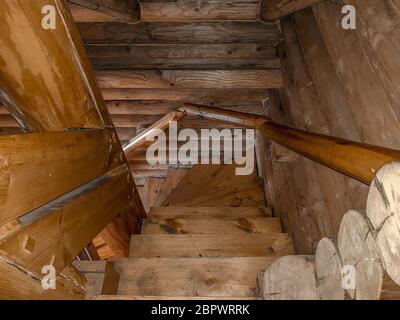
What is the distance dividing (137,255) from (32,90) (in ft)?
4.38

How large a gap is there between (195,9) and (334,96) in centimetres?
A: 165

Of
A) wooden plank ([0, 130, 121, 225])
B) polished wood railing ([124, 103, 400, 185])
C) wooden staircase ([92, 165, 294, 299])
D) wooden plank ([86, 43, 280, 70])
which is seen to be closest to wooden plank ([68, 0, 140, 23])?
wooden plank ([86, 43, 280, 70])

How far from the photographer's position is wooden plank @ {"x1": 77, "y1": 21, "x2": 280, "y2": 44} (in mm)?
2799

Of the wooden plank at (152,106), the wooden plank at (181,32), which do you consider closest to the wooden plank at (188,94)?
the wooden plank at (152,106)

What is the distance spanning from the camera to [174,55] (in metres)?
2.94

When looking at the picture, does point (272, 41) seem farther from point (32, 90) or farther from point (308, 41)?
point (32, 90)

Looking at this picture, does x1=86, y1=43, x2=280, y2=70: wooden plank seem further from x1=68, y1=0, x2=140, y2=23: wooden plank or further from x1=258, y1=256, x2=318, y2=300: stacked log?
x1=258, y1=256, x2=318, y2=300: stacked log

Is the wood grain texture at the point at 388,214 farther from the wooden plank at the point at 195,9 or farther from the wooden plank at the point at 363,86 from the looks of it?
the wooden plank at the point at 195,9

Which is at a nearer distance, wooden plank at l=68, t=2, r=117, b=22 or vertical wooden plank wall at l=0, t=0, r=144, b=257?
vertical wooden plank wall at l=0, t=0, r=144, b=257

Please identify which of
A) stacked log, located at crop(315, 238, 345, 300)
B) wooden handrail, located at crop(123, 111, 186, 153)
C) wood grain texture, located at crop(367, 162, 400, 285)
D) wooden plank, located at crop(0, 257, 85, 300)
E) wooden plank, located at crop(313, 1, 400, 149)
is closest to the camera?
wood grain texture, located at crop(367, 162, 400, 285)

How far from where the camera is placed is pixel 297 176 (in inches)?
81.0

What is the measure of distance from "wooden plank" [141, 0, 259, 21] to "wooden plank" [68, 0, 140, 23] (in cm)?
9

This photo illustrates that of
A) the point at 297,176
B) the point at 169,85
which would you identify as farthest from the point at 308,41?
the point at 169,85

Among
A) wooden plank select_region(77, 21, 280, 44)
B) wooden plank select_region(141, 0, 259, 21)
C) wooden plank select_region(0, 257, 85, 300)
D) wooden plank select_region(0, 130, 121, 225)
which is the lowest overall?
wooden plank select_region(0, 257, 85, 300)
